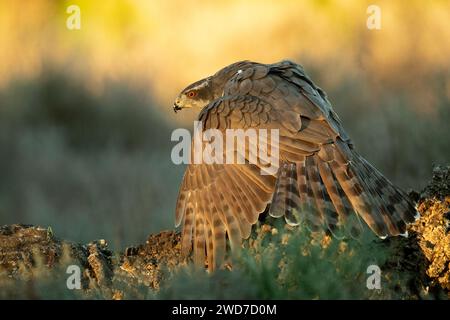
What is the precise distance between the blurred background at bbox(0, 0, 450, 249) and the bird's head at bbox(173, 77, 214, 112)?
7.20 feet

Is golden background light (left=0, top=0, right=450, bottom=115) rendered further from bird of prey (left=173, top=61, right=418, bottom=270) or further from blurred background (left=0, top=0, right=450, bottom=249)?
bird of prey (left=173, top=61, right=418, bottom=270)

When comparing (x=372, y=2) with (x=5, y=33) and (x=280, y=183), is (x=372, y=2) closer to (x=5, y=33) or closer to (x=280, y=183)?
(x=5, y=33)

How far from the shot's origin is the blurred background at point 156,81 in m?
12.2

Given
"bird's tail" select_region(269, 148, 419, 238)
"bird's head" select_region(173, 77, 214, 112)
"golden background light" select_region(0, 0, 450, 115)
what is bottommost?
"bird's tail" select_region(269, 148, 419, 238)

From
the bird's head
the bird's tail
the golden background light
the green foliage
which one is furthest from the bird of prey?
the golden background light

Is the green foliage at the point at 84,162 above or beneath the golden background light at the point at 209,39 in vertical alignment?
beneath

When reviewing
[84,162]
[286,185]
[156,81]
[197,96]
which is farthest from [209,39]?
[286,185]

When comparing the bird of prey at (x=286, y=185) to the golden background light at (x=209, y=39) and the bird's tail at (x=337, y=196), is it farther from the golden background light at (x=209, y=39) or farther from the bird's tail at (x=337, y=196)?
the golden background light at (x=209, y=39)

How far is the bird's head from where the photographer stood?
924cm

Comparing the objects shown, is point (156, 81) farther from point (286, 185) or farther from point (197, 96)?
point (286, 185)

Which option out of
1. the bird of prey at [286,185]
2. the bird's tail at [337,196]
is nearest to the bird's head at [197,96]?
the bird of prey at [286,185]

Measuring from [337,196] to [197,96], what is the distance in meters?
2.46
